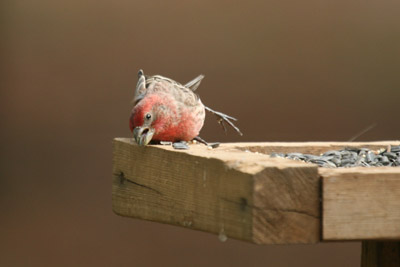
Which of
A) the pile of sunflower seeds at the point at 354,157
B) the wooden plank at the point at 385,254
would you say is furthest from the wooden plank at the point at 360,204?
the wooden plank at the point at 385,254

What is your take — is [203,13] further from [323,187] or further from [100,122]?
[323,187]

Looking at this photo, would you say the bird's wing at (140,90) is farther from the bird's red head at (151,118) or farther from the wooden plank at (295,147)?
the wooden plank at (295,147)

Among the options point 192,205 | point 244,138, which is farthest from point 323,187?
point 244,138

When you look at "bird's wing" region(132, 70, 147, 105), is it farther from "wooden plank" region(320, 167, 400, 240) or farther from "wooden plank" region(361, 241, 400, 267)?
"wooden plank" region(320, 167, 400, 240)

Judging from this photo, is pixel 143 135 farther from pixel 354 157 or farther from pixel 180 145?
pixel 354 157

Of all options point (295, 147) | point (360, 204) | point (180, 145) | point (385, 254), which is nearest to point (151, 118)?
point (180, 145)
